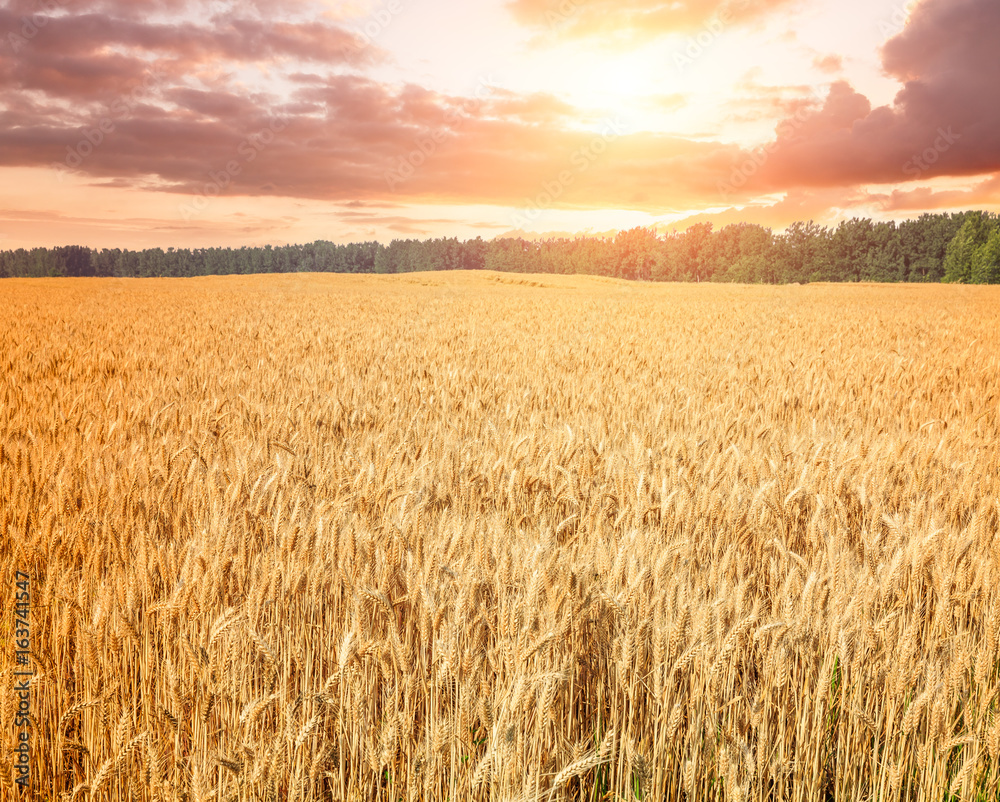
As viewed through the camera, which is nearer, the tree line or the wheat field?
the wheat field

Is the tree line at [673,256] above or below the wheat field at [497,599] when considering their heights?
above

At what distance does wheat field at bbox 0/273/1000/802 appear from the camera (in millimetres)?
1481

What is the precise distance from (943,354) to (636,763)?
10256mm

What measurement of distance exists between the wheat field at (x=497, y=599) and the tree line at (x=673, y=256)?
8858 centimetres

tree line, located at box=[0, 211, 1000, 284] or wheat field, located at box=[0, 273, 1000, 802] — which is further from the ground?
tree line, located at box=[0, 211, 1000, 284]

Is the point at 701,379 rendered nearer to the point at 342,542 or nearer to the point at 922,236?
the point at 342,542

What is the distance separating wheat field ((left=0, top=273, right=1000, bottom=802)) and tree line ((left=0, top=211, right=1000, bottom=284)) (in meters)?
88.6

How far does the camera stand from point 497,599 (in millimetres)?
2066

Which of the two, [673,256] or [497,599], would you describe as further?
[673,256]

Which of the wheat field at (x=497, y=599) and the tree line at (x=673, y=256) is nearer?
the wheat field at (x=497, y=599)

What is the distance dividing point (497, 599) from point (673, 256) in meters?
114

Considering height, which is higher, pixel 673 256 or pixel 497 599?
pixel 673 256

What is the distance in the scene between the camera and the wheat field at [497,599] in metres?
1.48

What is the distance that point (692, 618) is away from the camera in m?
1.93
